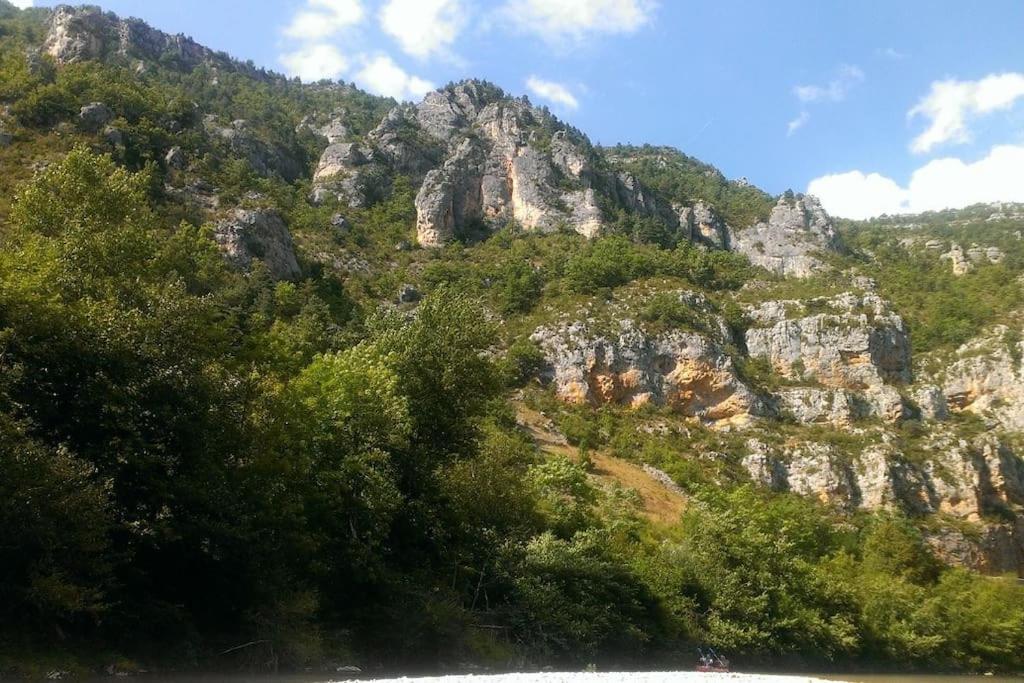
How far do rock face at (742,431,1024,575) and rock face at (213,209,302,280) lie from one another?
162ft

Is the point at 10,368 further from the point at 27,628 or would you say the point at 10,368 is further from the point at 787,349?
the point at 787,349

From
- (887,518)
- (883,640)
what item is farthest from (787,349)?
(883,640)

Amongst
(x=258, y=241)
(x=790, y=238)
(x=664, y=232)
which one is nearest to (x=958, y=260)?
(x=790, y=238)

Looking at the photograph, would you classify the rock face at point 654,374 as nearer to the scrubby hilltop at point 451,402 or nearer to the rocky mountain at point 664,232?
the rocky mountain at point 664,232

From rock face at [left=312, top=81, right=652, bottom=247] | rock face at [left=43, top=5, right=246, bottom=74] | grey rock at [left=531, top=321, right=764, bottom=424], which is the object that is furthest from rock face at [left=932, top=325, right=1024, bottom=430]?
rock face at [left=43, top=5, right=246, bottom=74]

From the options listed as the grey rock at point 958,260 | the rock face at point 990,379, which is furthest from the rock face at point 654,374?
the grey rock at point 958,260

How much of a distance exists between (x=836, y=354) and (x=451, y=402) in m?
65.2

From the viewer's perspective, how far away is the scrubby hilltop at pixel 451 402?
17.3 metres

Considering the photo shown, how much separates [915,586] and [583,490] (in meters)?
22.5

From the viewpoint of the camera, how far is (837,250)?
128 metres

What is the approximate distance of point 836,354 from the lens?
81.2 m

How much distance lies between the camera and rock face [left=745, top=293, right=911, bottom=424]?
76.5 m

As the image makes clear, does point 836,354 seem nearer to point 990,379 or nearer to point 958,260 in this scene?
point 990,379

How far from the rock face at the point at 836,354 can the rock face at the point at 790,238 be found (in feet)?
98.8
